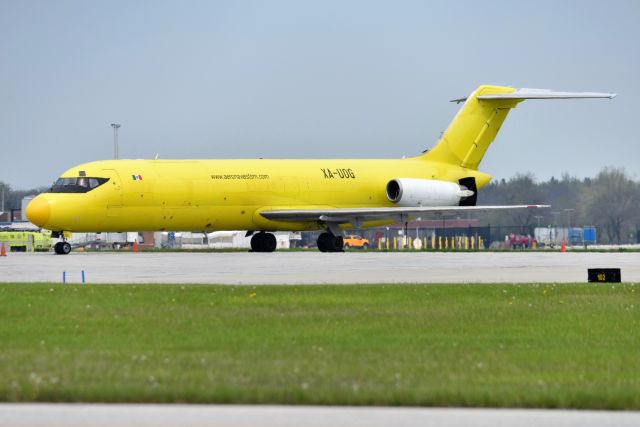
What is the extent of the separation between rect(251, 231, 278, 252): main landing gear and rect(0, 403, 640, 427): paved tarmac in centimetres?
4383

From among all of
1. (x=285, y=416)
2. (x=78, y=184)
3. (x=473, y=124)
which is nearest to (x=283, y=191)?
(x=78, y=184)

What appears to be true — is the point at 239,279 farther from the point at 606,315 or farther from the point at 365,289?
the point at 606,315

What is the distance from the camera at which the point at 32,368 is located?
12852 millimetres

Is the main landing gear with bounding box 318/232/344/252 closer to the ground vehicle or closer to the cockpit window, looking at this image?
the cockpit window

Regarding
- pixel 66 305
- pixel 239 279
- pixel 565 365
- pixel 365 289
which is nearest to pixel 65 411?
pixel 565 365

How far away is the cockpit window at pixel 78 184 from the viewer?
4919 cm

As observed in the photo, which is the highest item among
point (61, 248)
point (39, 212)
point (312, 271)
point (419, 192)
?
point (419, 192)

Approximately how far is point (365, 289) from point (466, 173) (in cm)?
3673

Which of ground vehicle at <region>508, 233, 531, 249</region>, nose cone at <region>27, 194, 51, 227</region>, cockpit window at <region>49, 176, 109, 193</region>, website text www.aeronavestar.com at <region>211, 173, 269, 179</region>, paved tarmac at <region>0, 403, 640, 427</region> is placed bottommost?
ground vehicle at <region>508, 233, 531, 249</region>

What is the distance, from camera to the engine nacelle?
55.4m

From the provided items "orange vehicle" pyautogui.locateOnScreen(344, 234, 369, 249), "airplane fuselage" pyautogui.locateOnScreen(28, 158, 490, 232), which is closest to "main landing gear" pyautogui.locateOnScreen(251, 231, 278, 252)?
"airplane fuselage" pyautogui.locateOnScreen(28, 158, 490, 232)

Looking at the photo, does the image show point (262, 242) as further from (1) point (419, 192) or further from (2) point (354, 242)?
(2) point (354, 242)

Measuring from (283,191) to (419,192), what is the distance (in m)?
6.58

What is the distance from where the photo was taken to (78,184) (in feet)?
162
